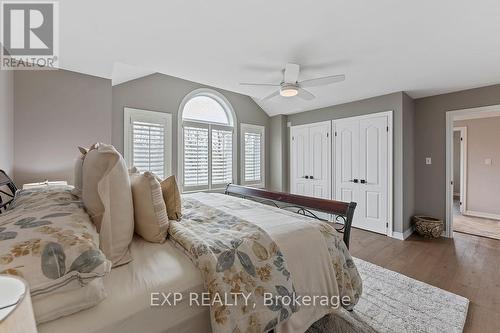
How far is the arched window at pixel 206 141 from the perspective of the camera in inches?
159

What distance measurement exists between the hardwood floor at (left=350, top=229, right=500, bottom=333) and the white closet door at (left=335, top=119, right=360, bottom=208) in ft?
2.40

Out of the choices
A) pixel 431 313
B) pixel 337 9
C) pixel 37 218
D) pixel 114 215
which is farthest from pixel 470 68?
pixel 37 218

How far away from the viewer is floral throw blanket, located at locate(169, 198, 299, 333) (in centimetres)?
96

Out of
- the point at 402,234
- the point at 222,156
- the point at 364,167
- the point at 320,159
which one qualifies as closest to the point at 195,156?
the point at 222,156

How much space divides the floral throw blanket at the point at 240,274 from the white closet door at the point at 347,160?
3.47 m

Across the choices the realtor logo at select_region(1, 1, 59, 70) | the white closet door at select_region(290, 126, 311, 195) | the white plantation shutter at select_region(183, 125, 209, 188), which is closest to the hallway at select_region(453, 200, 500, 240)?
the white closet door at select_region(290, 126, 311, 195)

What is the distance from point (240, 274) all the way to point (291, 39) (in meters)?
2.30

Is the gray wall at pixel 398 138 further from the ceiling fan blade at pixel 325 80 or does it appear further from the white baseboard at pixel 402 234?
the ceiling fan blade at pixel 325 80

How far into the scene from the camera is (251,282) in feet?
3.49

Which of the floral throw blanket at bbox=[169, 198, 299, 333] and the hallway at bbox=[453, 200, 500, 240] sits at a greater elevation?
the floral throw blanket at bbox=[169, 198, 299, 333]

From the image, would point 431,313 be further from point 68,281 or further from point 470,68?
point 470,68

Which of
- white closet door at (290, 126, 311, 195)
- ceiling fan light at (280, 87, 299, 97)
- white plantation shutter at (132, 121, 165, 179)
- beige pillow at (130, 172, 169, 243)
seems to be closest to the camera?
beige pillow at (130, 172, 169, 243)

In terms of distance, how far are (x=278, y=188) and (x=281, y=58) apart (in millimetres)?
3236

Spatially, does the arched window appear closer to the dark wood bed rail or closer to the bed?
the dark wood bed rail
